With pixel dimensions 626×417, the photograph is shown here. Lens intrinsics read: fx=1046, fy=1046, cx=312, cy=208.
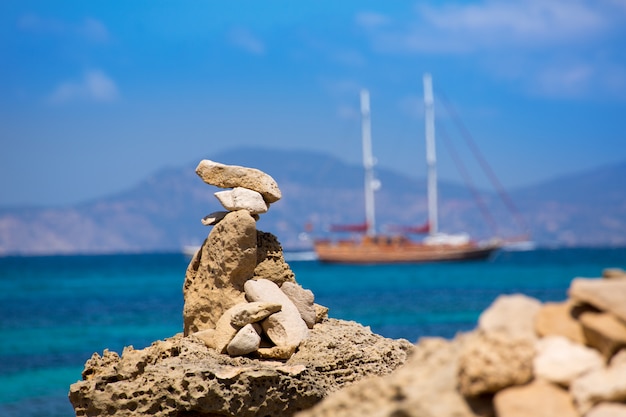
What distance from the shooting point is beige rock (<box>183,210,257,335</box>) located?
31.3 ft

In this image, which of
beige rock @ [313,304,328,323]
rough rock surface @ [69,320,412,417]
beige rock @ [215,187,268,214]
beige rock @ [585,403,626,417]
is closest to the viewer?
beige rock @ [585,403,626,417]

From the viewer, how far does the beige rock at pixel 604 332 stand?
4297mm

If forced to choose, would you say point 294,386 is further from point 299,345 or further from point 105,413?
point 105,413

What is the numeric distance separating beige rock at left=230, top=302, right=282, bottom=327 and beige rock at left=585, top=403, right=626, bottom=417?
16.5ft

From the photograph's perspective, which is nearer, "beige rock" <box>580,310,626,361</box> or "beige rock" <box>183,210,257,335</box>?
"beige rock" <box>580,310,626,361</box>

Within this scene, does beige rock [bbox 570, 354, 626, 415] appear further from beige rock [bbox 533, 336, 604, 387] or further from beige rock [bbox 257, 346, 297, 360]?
beige rock [bbox 257, 346, 297, 360]

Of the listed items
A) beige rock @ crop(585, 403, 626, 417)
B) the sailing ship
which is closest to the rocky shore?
beige rock @ crop(585, 403, 626, 417)

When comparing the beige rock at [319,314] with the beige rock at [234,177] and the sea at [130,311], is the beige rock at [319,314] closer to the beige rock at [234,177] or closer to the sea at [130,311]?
the beige rock at [234,177]

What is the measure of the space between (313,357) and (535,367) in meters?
4.85

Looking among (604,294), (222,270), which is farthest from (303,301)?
(604,294)

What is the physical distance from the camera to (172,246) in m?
197

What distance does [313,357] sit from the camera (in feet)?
29.7

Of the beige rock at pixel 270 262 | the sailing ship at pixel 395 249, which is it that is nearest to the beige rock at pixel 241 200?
the beige rock at pixel 270 262

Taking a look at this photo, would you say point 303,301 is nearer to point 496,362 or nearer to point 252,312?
point 252,312
